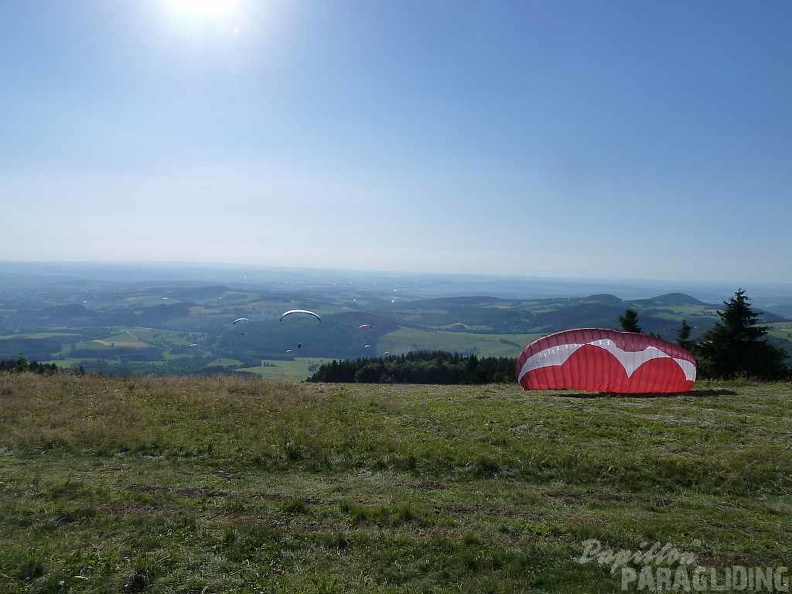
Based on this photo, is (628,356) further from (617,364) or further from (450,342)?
(450,342)

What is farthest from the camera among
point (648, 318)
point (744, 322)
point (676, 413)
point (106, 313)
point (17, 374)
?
point (106, 313)

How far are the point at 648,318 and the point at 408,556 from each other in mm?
188035

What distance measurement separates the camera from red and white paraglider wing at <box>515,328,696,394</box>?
20672mm

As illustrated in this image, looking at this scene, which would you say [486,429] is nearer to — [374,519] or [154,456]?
[374,519]

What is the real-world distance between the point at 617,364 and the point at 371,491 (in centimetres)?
1526

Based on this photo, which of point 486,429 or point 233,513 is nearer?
point 233,513

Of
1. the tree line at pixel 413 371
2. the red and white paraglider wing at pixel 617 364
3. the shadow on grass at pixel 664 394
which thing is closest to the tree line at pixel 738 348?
the shadow on grass at pixel 664 394

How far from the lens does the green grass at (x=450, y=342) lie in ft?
426

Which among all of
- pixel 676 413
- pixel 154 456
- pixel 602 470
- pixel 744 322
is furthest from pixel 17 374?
pixel 744 322

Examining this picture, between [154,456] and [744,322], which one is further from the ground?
[744,322]

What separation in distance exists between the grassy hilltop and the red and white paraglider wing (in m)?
2.70

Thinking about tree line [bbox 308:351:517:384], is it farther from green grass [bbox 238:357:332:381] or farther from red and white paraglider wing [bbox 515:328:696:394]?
green grass [bbox 238:357:332:381]

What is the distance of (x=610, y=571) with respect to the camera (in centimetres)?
700

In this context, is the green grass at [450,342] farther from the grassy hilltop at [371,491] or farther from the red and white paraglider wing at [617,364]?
the grassy hilltop at [371,491]
